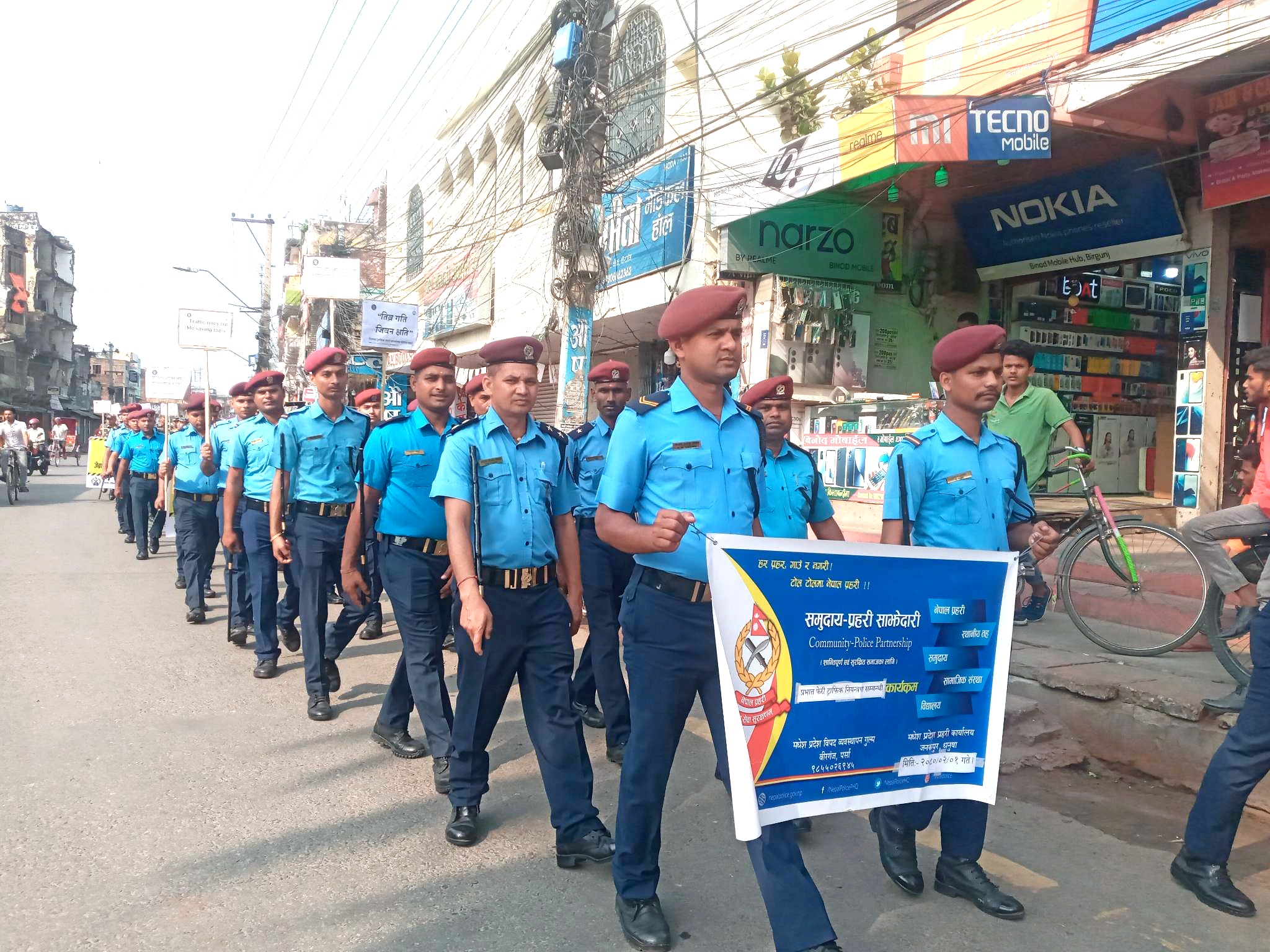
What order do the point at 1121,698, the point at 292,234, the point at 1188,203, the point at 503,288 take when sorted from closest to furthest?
the point at 1121,698 → the point at 1188,203 → the point at 503,288 → the point at 292,234

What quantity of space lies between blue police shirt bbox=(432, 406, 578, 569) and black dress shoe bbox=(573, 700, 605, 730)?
204 cm

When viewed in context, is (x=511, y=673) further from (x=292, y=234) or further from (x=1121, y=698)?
(x=292, y=234)

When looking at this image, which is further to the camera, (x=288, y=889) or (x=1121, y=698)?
(x=1121, y=698)

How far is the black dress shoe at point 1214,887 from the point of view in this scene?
10.9ft

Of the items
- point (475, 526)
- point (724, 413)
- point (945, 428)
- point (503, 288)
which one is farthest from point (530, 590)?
point (503, 288)

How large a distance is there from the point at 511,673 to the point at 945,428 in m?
1.87

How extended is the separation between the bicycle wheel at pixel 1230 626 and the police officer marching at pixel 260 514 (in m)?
5.65

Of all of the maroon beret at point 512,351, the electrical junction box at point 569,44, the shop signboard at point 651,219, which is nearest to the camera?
the maroon beret at point 512,351

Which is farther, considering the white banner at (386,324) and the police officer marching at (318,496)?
the white banner at (386,324)

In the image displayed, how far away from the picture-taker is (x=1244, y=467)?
20.0 ft

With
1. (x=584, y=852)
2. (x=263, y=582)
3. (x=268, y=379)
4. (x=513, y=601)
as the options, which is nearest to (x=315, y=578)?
(x=263, y=582)

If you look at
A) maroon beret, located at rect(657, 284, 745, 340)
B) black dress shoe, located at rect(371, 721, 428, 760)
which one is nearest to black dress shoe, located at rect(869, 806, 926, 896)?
maroon beret, located at rect(657, 284, 745, 340)

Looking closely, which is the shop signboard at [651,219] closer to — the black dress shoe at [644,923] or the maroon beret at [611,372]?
the maroon beret at [611,372]

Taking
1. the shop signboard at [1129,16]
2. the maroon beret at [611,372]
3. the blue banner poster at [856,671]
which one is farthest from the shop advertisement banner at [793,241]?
the blue banner poster at [856,671]
